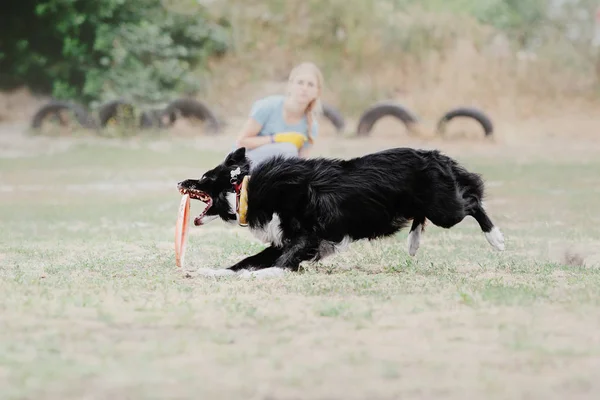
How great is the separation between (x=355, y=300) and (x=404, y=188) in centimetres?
138

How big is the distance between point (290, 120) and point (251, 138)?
15.7 inches

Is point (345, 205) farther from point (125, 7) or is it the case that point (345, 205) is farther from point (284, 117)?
point (125, 7)

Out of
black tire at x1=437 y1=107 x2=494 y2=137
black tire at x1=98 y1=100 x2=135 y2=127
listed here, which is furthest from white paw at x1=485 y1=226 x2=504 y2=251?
black tire at x1=98 y1=100 x2=135 y2=127

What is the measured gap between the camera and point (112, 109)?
23188 millimetres

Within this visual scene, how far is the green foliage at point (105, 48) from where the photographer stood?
2627 centimetres

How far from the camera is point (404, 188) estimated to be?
23.4 ft

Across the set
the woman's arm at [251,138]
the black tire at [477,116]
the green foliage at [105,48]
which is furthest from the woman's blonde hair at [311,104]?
the green foliage at [105,48]

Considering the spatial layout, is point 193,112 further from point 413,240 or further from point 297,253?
point 297,253

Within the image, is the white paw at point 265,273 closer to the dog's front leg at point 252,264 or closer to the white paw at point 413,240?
the dog's front leg at point 252,264

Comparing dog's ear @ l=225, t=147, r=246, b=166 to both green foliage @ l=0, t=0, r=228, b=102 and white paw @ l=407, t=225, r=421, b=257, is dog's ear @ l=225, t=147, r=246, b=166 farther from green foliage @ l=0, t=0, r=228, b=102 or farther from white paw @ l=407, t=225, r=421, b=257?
green foliage @ l=0, t=0, r=228, b=102

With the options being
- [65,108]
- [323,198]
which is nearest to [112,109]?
[65,108]

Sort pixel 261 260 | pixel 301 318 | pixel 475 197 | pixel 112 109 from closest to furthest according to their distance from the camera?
pixel 301 318 < pixel 261 260 < pixel 475 197 < pixel 112 109

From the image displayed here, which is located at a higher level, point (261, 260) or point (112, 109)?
point (112, 109)

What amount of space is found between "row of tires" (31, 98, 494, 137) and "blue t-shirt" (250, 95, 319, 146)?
44.4 ft
